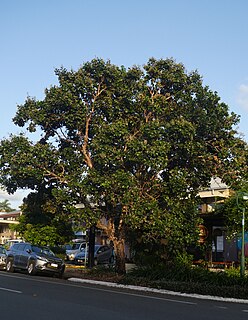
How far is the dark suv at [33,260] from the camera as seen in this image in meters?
22.7

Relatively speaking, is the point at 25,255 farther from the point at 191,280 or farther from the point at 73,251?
the point at 73,251

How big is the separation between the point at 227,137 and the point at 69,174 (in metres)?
7.53

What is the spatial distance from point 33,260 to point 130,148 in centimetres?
765

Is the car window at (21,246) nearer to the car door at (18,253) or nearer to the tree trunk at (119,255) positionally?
the car door at (18,253)

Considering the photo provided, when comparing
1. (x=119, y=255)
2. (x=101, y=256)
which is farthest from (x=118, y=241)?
(x=101, y=256)

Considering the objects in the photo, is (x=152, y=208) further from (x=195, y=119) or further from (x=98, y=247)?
(x=98, y=247)

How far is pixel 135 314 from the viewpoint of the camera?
10.7 metres

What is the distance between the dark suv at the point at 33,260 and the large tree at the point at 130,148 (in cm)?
307

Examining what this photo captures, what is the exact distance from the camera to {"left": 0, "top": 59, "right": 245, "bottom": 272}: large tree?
20094 millimetres

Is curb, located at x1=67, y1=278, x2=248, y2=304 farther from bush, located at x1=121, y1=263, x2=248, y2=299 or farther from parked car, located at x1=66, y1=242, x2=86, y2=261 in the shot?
parked car, located at x1=66, y1=242, x2=86, y2=261

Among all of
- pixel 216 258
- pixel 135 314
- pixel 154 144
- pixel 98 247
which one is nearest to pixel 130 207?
pixel 154 144

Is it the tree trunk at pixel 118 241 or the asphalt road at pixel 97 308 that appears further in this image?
the tree trunk at pixel 118 241

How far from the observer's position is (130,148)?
19875mm

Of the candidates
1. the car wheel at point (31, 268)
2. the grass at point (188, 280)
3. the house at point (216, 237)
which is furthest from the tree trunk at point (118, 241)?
the house at point (216, 237)
